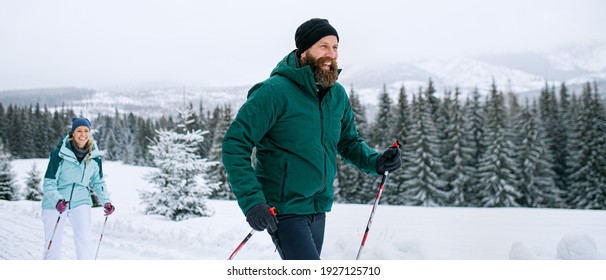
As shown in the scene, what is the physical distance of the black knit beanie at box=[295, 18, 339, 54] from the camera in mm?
2502

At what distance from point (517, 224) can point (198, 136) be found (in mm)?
9107

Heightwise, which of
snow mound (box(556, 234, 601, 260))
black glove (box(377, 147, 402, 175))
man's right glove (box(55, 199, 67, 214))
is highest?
black glove (box(377, 147, 402, 175))

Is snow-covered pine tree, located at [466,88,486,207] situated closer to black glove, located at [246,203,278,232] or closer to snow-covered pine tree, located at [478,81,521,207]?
snow-covered pine tree, located at [478,81,521,207]

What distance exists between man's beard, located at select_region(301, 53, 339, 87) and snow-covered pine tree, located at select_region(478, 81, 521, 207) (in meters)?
27.9

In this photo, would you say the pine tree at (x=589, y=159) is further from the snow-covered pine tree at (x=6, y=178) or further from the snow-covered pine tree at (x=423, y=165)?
the snow-covered pine tree at (x=6, y=178)

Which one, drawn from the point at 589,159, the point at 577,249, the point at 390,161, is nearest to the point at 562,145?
the point at 589,159

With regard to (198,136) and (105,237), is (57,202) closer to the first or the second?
(105,237)

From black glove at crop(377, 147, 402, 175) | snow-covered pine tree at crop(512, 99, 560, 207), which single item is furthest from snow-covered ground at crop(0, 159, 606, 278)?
snow-covered pine tree at crop(512, 99, 560, 207)

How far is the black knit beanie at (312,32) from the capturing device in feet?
8.21

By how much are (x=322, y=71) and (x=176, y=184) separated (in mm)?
11238

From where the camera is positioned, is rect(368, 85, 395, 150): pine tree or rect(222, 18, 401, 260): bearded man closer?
rect(222, 18, 401, 260): bearded man
